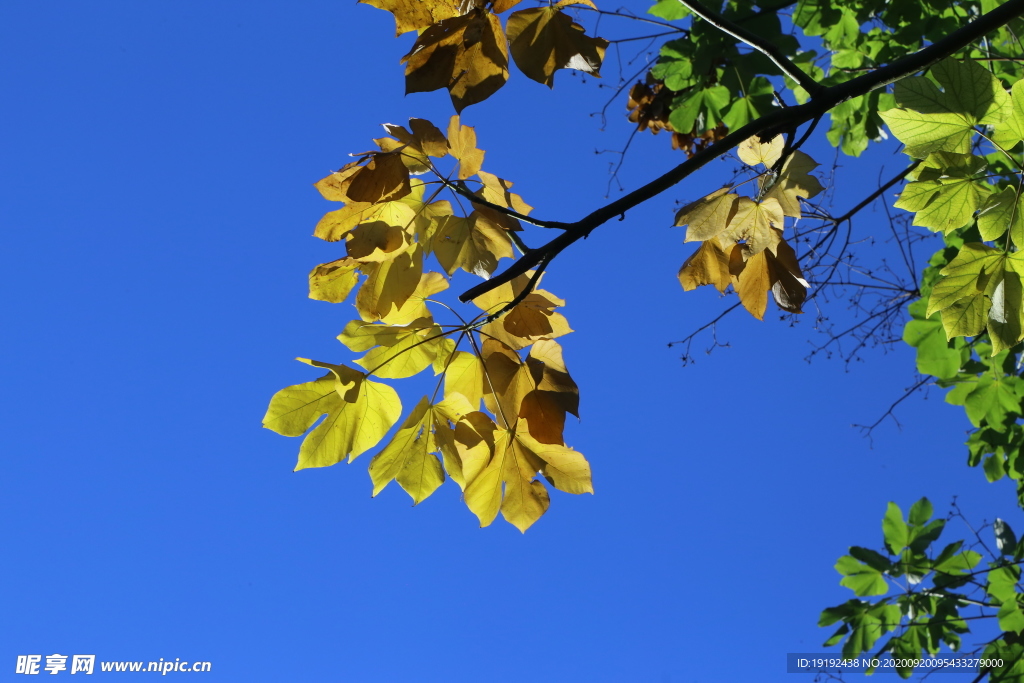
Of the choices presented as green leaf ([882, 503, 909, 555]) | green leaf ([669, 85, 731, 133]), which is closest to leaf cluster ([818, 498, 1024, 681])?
→ green leaf ([882, 503, 909, 555])

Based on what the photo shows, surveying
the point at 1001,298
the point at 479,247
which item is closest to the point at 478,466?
the point at 479,247

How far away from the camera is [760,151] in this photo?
1167 mm

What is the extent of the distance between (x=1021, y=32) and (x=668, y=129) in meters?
1.70

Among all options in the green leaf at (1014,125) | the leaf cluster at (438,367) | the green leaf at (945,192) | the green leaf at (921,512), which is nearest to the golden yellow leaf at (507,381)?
the leaf cluster at (438,367)

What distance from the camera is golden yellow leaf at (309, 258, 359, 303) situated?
113 cm

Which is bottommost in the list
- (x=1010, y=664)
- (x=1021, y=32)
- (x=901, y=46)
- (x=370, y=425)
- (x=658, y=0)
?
(x=1010, y=664)

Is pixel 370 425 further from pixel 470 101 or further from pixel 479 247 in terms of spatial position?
pixel 470 101

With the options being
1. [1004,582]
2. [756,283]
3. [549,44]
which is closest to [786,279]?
[756,283]

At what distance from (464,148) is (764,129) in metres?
0.48

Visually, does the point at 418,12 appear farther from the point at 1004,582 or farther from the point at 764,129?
the point at 1004,582

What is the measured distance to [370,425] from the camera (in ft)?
3.44

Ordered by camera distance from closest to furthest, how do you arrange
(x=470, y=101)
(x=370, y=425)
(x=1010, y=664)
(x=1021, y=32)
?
(x=470, y=101)
(x=370, y=425)
(x=1021, y=32)
(x=1010, y=664)

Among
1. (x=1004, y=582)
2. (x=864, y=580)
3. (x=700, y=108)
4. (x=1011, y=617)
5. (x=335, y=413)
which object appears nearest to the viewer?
(x=335, y=413)

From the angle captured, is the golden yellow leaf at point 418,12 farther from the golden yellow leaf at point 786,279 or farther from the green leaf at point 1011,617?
the green leaf at point 1011,617
